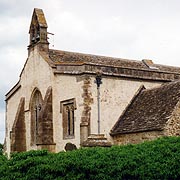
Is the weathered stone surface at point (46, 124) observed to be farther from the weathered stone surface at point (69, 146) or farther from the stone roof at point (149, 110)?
the stone roof at point (149, 110)

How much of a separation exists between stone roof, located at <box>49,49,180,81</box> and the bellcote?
94cm

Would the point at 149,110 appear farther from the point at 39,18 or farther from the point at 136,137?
the point at 39,18

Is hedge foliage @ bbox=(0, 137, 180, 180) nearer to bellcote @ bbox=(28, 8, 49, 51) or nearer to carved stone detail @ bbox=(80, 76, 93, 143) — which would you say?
carved stone detail @ bbox=(80, 76, 93, 143)

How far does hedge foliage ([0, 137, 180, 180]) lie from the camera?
15961mm

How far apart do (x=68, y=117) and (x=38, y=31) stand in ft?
23.4

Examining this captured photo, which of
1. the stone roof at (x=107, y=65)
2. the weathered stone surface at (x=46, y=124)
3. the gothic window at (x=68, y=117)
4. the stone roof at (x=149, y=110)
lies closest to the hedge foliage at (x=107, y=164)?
the stone roof at (x=149, y=110)

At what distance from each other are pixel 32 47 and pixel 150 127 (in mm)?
12282

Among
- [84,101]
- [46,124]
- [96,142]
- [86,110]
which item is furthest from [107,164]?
[46,124]

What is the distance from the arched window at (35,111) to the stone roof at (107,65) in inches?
118

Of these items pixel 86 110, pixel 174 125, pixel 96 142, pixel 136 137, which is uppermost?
pixel 86 110

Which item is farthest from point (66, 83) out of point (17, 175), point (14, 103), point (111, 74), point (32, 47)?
point (17, 175)

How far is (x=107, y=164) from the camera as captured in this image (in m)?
16.5

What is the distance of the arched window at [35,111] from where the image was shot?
34312mm

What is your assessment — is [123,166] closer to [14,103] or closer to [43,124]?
[43,124]
